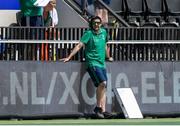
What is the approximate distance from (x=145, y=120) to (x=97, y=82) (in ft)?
4.15

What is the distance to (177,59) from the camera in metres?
18.7

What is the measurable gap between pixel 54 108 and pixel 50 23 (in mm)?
2914

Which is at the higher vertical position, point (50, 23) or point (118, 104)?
point (50, 23)

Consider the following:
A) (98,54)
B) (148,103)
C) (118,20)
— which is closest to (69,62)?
(98,54)

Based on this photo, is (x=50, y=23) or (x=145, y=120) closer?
(x=145, y=120)

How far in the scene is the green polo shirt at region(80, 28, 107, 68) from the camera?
58.4 feet

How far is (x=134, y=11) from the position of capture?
84.8 feet

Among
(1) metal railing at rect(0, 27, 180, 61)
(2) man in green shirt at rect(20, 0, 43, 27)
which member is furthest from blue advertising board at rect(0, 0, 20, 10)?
(1) metal railing at rect(0, 27, 180, 61)

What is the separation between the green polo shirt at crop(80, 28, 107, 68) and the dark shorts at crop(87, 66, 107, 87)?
9cm

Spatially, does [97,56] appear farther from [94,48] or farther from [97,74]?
[97,74]

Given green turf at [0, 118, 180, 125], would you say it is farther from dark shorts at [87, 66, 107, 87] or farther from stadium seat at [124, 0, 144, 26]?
stadium seat at [124, 0, 144, 26]

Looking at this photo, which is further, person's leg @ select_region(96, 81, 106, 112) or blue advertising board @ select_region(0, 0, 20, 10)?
blue advertising board @ select_region(0, 0, 20, 10)

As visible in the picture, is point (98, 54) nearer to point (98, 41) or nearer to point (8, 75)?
point (98, 41)

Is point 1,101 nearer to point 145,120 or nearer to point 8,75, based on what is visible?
point 8,75
